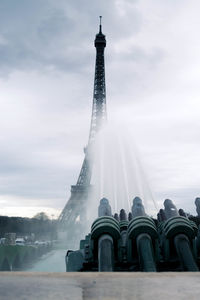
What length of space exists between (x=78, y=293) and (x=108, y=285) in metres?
0.50

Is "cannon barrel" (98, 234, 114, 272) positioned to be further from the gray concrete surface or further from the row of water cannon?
the gray concrete surface

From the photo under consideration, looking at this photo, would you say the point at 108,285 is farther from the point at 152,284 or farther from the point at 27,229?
the point at 27,229

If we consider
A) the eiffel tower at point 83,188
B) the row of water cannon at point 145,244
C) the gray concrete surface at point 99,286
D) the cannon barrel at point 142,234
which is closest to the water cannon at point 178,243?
the row of water cannon at point 145,244

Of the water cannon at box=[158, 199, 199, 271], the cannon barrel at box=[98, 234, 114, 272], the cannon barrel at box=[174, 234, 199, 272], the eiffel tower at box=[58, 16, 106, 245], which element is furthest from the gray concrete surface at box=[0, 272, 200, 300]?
the eiffel tower at box=[58, 16, 106, 245]

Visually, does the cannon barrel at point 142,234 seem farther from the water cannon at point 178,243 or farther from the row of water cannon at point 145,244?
the water cannon at point 178,243

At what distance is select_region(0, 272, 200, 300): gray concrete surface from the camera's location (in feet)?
11.7

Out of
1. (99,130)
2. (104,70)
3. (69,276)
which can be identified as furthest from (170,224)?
(104,70)

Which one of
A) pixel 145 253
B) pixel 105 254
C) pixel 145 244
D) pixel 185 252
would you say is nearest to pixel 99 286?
pixel 105 254

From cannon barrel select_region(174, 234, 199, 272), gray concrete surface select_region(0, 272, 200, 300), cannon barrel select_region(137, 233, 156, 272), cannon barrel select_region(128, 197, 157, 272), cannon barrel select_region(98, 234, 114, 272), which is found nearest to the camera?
gray concrete surface select_region(0, 272, 200, 300)

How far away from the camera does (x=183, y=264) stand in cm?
817

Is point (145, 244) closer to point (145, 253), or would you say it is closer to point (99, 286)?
point (145, 253)

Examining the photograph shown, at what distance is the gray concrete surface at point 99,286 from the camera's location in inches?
141

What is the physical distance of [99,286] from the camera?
4.02m

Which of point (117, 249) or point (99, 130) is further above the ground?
point (99, 130)
